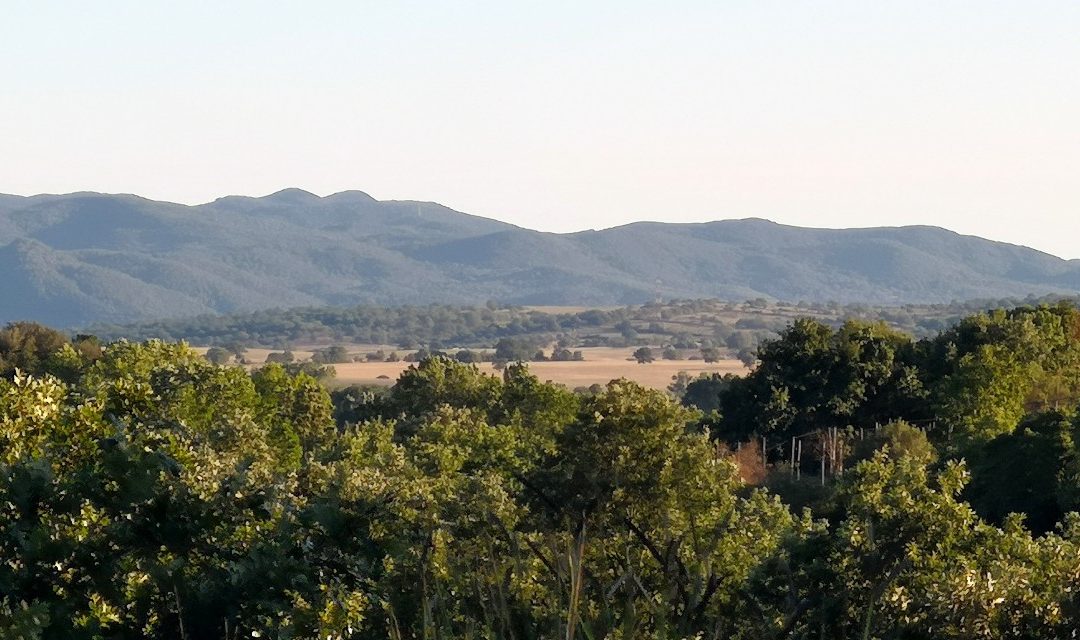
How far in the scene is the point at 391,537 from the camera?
926 inches

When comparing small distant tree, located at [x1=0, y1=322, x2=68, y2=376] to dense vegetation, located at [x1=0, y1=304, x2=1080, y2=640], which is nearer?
dense vegetation, located at [x1=0, y1=304, x2=1080, y2=640]

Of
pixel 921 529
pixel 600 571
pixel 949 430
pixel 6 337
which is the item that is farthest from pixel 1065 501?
pixel 6 337

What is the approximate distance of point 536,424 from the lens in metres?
92.0

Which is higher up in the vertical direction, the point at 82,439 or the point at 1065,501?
the point at 82,439

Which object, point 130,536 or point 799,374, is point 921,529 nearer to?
point 130,536

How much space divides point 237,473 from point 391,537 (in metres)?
3.96

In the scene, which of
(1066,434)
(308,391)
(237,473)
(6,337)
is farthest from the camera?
(6,337)

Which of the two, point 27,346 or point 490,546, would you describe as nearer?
point 490,546

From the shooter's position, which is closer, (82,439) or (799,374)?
(82,439)

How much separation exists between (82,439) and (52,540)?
4981 millimetres

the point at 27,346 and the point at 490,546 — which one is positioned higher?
the point at 490,546

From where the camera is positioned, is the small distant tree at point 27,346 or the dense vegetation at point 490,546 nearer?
the dense vegetation at point 490,546

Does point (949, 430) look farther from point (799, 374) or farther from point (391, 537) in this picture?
point (391, 537)

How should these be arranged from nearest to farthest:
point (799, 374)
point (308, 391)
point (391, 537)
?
point (391, 537), point (308, 391), point (799, 374)
